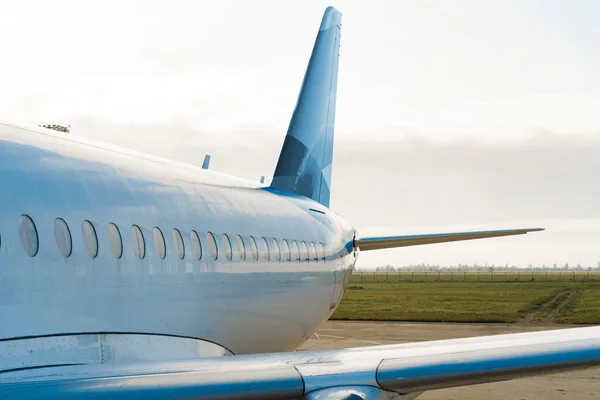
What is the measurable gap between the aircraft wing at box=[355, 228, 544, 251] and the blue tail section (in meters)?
1.46

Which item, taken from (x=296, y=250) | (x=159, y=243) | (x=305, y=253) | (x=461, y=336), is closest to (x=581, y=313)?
(x=461, y=336)

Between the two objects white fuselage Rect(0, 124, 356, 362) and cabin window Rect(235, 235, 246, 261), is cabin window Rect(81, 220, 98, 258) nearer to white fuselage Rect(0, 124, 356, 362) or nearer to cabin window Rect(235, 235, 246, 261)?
white fuselage Rect(0, 124, 356, 362)

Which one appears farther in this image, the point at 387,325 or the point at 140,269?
the point at 387,325

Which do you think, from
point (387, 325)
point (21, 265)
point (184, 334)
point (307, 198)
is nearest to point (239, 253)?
point (184, 334)

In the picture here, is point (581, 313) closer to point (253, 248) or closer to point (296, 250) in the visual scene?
point (296, 250)

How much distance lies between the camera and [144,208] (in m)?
7.82

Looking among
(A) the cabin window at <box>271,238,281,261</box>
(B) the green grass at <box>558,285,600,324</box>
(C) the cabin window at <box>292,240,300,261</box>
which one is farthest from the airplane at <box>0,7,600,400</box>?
(B) the green grass at <box>558,285,600,324</box>

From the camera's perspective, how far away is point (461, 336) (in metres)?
22.8

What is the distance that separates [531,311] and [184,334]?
2916 centimetres

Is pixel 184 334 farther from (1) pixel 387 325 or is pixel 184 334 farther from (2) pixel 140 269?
(1) pixel 387 325

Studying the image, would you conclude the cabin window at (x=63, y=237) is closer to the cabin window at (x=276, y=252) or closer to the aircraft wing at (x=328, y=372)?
the aircraft wing at (x=328, y=372)

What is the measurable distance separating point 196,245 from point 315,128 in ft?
26.3

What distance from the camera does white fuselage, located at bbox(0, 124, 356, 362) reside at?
5859 mm

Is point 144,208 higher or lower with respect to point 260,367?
higher
